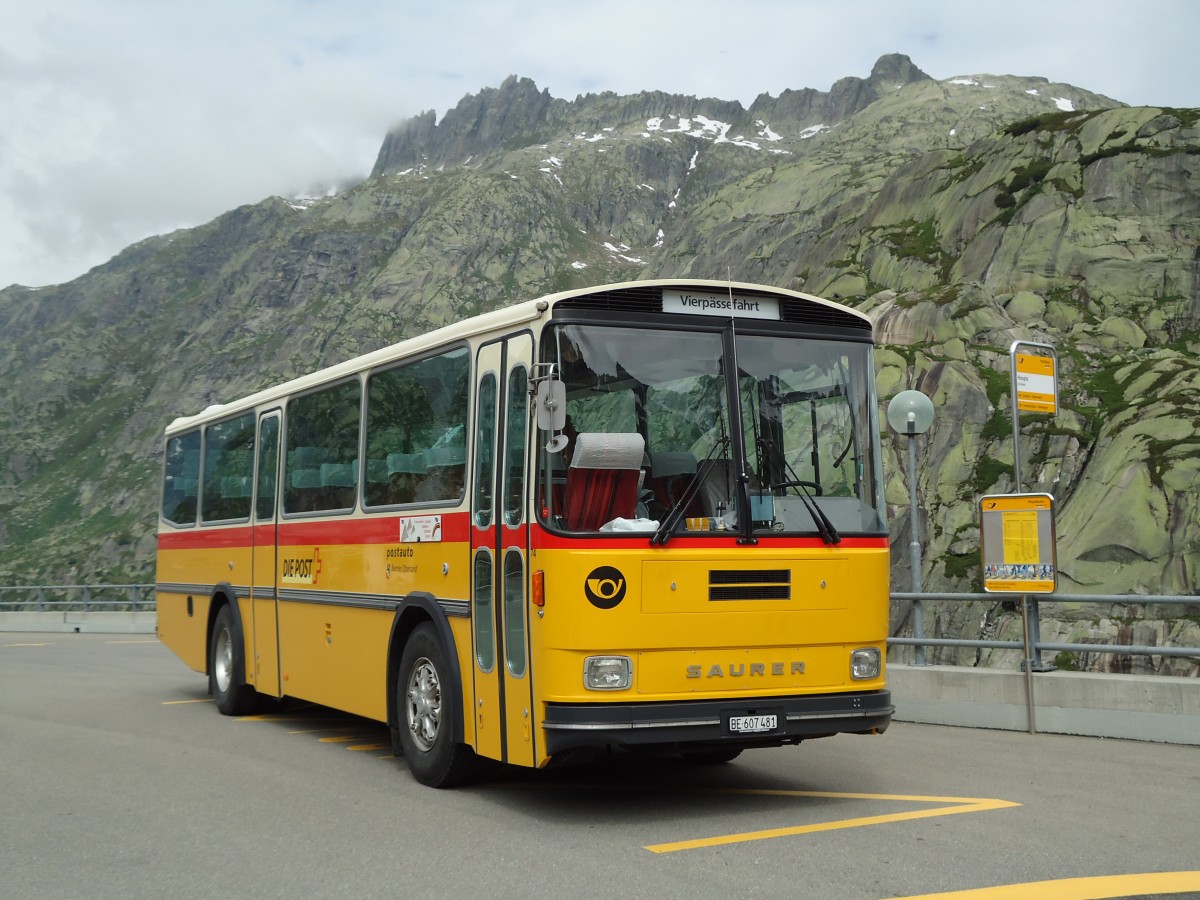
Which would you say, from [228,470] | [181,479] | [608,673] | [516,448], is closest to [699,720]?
[608,673]

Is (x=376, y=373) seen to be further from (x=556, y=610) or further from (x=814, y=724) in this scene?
(x=814, y=724)

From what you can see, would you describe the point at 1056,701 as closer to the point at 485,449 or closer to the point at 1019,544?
the point at 1019,544

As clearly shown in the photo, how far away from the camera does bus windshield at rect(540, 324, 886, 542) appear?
24.9ft

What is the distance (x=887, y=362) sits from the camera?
3900 cm

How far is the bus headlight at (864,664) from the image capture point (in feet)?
26.3

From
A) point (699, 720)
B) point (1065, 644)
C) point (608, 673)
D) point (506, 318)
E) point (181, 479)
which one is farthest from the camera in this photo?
point (181, 479)

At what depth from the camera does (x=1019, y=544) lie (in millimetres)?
11562

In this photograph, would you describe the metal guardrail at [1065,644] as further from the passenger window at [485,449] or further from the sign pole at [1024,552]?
the passenger window at [485,449]

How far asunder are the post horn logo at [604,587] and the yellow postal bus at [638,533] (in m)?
0.01

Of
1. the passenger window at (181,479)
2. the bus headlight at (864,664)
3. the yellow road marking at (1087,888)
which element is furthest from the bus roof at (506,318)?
the yellow road marking at (1087,888)

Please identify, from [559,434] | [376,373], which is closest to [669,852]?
[559,434]

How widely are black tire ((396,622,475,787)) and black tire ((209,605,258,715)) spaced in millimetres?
4314

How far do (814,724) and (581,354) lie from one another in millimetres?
2582

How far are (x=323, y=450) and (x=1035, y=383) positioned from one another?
6618mm
